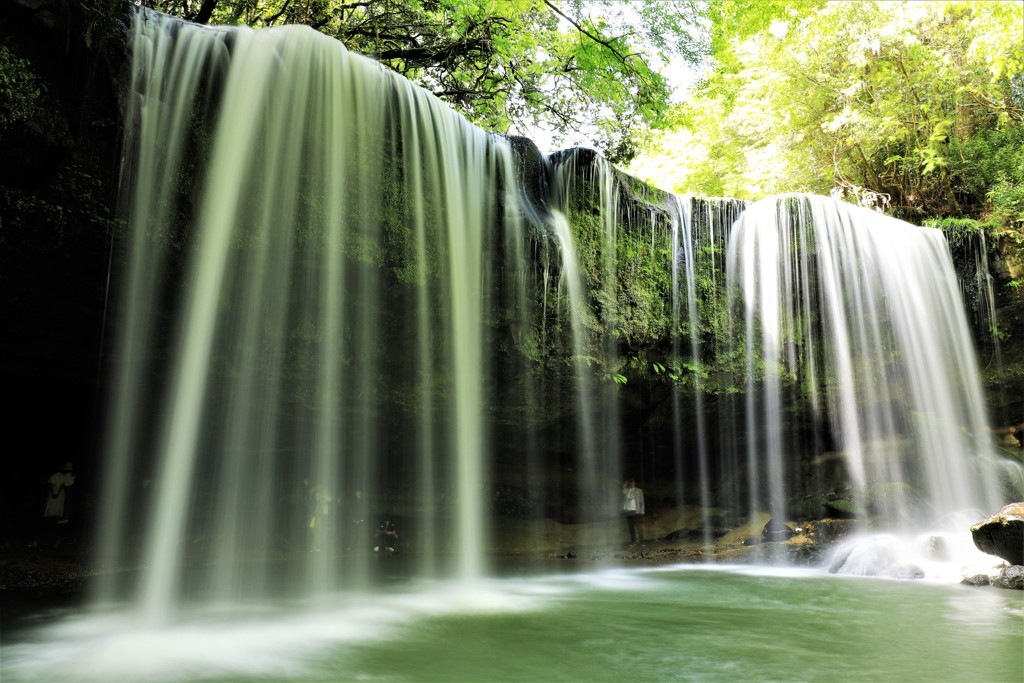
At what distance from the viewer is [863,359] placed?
40.4ft

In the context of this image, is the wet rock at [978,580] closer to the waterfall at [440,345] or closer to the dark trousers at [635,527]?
the waterfall at [440,345]

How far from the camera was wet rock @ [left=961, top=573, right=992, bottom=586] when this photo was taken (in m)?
8.05

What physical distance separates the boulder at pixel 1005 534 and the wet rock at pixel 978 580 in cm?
35

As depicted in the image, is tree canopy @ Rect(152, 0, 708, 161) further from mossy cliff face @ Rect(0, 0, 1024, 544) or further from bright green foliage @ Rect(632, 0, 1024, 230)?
mossy cliff face @ Rect(0, 0, 1024, 544)

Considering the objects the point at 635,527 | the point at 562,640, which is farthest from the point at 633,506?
the point at 562,640

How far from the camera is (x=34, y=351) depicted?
7.63 metres

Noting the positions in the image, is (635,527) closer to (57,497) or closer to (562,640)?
(562,640)

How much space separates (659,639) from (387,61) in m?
11.4

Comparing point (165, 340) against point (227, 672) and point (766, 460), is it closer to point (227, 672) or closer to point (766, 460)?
point (227, 672)

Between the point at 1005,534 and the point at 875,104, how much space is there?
11.0m

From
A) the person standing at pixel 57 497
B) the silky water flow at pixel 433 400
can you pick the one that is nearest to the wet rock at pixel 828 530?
the silky water flow at pixel 433 400

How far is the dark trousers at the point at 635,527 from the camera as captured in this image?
1270cm

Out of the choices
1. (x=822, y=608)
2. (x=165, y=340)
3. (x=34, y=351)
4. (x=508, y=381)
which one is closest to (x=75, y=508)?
(x=34, y=351)

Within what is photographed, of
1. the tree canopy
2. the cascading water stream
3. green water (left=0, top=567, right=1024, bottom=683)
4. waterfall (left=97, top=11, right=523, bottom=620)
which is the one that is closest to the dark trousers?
the cascading water stream
